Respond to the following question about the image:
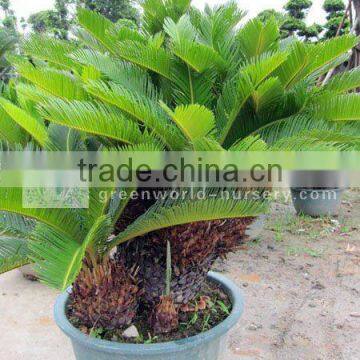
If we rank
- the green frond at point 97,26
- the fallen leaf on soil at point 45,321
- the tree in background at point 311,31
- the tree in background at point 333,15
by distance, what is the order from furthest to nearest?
the tree in background at point 311,31
the tree in background at point 333,15
the fallen leaf on soil at point 45,321
the green frond at point 97,26

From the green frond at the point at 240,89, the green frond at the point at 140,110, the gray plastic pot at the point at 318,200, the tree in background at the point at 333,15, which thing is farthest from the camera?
the tree in background at the point at 333,15

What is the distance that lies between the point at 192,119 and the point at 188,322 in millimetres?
1164

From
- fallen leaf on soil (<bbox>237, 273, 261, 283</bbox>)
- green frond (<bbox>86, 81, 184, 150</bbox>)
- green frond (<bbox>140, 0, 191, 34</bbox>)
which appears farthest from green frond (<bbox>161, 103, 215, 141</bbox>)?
fallen leaf on soil (<bbox>237, 273, 261, 283</bbox>)

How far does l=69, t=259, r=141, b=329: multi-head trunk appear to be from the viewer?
6.36 ft

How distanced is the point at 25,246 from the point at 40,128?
1.74 ft

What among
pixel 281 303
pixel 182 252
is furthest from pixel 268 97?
pixel 281 303

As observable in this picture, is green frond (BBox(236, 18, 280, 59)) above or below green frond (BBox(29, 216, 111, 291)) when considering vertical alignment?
above

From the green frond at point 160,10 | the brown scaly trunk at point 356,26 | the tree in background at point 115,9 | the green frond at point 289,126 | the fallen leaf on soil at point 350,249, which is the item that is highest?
the tree in background at point 115,9

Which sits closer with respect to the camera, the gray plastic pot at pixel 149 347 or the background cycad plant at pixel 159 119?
the background cycad plant at pixel 159 119

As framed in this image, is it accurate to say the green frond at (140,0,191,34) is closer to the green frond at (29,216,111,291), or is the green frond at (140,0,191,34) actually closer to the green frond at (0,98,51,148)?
the green frond at (0,98,51,148)

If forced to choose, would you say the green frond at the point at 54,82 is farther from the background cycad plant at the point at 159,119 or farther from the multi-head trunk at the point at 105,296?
the multi-head trunk at the point at 105,296

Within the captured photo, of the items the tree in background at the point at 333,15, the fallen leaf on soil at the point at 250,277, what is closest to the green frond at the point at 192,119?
the fallen leaf on soil at the point at 250,277

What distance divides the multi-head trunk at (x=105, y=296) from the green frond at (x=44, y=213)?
0.88 feet

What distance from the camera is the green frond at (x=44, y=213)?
1476mm
